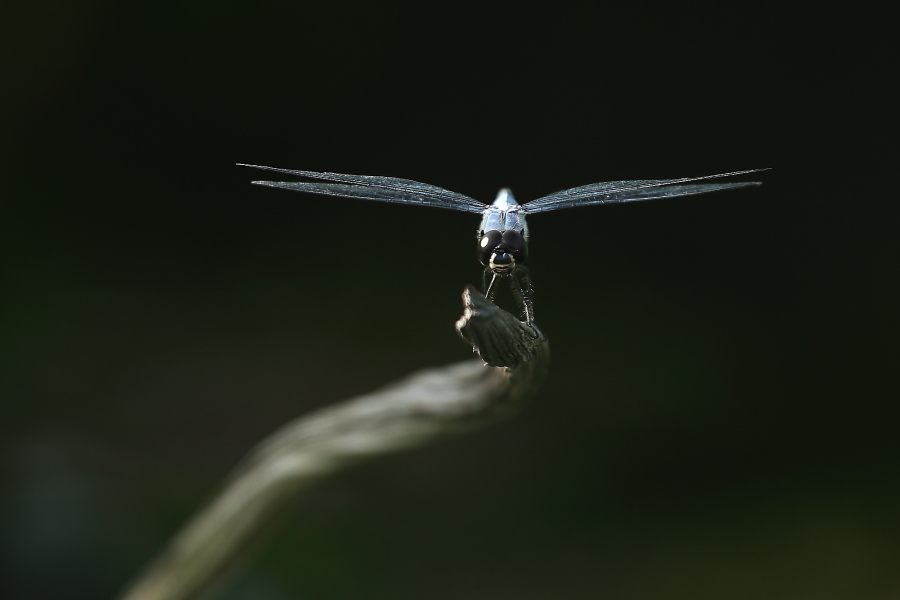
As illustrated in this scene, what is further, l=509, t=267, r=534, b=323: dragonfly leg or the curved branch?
l=509, t=267, r=534, b=323: dragonfly leg

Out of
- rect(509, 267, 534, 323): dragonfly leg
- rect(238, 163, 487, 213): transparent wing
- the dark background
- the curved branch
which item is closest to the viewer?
the curved branch

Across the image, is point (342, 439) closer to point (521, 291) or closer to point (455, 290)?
point (521, 291)

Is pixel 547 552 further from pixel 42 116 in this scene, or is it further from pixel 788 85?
pixel 42 116

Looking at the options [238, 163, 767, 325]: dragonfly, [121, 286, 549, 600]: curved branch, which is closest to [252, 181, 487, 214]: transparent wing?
[238, 163, 767, 325]: dragonfly

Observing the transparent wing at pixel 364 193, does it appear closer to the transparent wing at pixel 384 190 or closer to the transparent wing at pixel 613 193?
the transparent wing at pixel 384 190

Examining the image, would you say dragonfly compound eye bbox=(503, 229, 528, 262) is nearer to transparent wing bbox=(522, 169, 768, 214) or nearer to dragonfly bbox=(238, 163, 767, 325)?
dragonfly bbox=(238, 163, 767, 325)

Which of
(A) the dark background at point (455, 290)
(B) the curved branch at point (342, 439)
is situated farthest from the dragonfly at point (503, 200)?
(A) the dark background at point (455, 290)

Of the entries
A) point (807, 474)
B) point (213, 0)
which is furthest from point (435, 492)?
point (213, 0)
